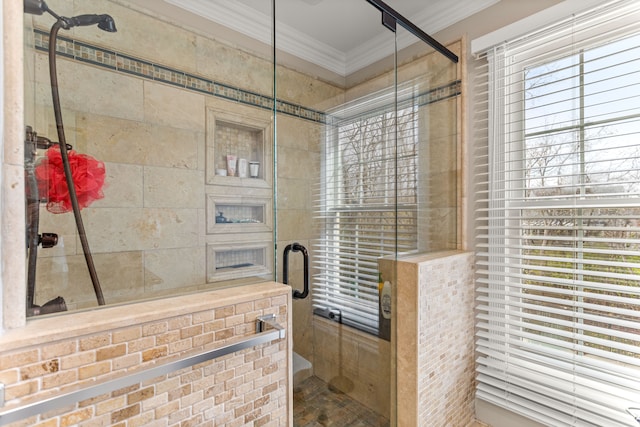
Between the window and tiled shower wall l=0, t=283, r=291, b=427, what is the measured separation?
64 centimetres

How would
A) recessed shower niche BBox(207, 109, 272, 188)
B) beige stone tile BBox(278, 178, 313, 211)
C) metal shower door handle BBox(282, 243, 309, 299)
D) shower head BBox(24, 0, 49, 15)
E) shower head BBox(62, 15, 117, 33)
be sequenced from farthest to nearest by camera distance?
recessed shower niche BBox(207, 109, 272, 188) < beige stone tile BBox(278, 178, 313, 211) < metal shower door handle BBox(282, 243, 309, 299) < shower head BBox(62, 15, 117, 33) < shower head BBox(24, 0, 49, 15)

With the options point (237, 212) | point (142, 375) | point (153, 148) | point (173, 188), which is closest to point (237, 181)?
point (237, 212)

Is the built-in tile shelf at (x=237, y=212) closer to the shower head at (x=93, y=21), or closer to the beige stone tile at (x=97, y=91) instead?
the beige stone tile at (x=97, y=91)

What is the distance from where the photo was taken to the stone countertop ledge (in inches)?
23.6

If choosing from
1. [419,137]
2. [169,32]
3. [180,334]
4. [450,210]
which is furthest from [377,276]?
[169,32]

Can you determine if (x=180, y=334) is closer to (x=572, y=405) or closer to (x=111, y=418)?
(x=111, y=418)

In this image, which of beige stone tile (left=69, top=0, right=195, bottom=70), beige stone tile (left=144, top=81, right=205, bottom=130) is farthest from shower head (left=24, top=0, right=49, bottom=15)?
beige stone tile (left=144, top=81, right=205, bottom=130)

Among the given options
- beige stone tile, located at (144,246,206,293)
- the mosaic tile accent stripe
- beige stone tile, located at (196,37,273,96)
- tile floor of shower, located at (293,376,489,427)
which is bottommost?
tile floor of shower, located at (293,376,489,427)

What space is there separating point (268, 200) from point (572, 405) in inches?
70.3

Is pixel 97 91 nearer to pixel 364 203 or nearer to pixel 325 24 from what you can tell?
pixel 325 24

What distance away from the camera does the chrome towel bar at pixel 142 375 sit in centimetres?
55

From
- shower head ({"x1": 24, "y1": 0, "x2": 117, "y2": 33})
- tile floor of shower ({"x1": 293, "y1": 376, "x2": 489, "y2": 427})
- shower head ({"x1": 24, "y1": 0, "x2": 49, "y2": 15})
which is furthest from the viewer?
tile floor of shower ({"x1": 293, "y1": 376, "x2": 489, "y2": 427})

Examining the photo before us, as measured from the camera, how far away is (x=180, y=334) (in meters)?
0.78

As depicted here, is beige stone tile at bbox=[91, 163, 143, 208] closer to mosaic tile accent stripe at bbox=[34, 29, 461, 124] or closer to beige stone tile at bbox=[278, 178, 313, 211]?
mosaic tile accent stripe at bbox=[34, 29, 461, 124]
